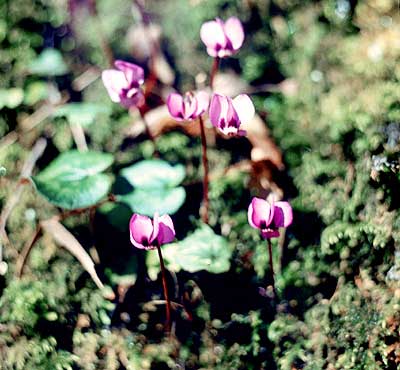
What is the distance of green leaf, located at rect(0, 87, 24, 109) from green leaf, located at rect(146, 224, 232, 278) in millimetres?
829

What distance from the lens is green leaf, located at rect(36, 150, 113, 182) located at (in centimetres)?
171

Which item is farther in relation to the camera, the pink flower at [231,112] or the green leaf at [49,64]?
the green leaf at [49,64]

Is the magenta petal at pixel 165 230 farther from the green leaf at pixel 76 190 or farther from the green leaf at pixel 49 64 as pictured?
the green leaf at pixel 49 64

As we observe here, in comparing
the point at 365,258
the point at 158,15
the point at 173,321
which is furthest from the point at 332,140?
the point at 158,15

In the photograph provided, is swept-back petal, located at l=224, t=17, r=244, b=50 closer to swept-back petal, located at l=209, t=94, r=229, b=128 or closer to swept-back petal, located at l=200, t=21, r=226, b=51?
swept-back petal, located at l=200, t=21, r=226, b=51

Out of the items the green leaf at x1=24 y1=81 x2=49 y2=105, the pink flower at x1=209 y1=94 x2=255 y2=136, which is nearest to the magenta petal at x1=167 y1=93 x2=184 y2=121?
the pink flower at x1=209 y1=94 x2=255 y2=136

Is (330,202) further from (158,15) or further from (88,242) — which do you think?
(158,15)

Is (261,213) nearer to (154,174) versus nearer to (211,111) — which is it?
Result: (211,111)

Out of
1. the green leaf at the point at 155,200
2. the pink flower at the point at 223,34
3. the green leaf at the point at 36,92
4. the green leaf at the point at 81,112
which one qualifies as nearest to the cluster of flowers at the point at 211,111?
→ the pink flower at the point at 223,34

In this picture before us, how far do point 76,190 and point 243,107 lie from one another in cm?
55

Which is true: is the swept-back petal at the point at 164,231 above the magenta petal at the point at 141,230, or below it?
below

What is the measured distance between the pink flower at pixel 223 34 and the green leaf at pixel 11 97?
0.79 meters

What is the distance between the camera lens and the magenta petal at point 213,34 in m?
1.63

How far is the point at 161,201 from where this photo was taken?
5.53 feet
